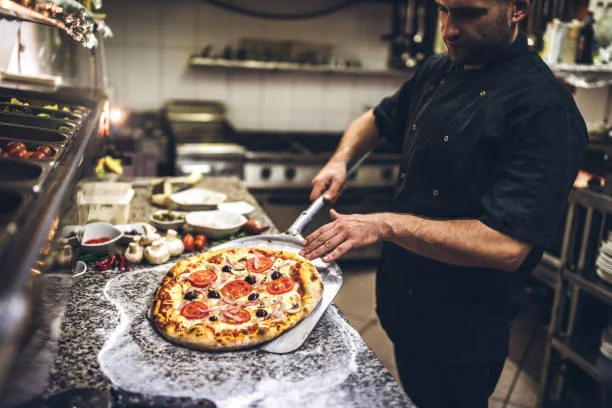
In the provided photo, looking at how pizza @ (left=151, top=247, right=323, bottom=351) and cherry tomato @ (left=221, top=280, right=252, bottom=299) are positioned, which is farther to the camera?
cherry tomato @ (left=221, top=280, right=252, bottom=299)

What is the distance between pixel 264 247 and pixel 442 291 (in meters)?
0.69

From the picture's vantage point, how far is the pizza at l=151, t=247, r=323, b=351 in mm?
1549

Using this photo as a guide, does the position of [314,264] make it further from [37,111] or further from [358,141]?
[37,111]

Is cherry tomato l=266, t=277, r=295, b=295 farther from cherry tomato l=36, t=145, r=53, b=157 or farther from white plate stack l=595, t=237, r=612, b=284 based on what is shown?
white plate stack l=595, t=237, r=612, b=284

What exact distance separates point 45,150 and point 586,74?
3.86m

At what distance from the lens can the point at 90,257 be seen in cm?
212

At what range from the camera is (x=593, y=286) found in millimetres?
3010

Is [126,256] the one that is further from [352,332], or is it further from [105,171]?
[105,171]

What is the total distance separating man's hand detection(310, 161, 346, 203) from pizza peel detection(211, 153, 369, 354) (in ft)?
0.20

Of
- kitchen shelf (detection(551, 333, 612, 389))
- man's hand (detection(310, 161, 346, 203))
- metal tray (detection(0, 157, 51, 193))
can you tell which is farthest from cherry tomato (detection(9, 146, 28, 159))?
kitchen shelf (detection(551, 333, 612, 389))

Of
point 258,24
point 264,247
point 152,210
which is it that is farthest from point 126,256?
point 258,24

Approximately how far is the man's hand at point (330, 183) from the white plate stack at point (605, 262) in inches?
60.4

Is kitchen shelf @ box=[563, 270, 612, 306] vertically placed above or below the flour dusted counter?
below

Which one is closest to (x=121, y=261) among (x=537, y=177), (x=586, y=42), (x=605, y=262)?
(x=537, y=177)
